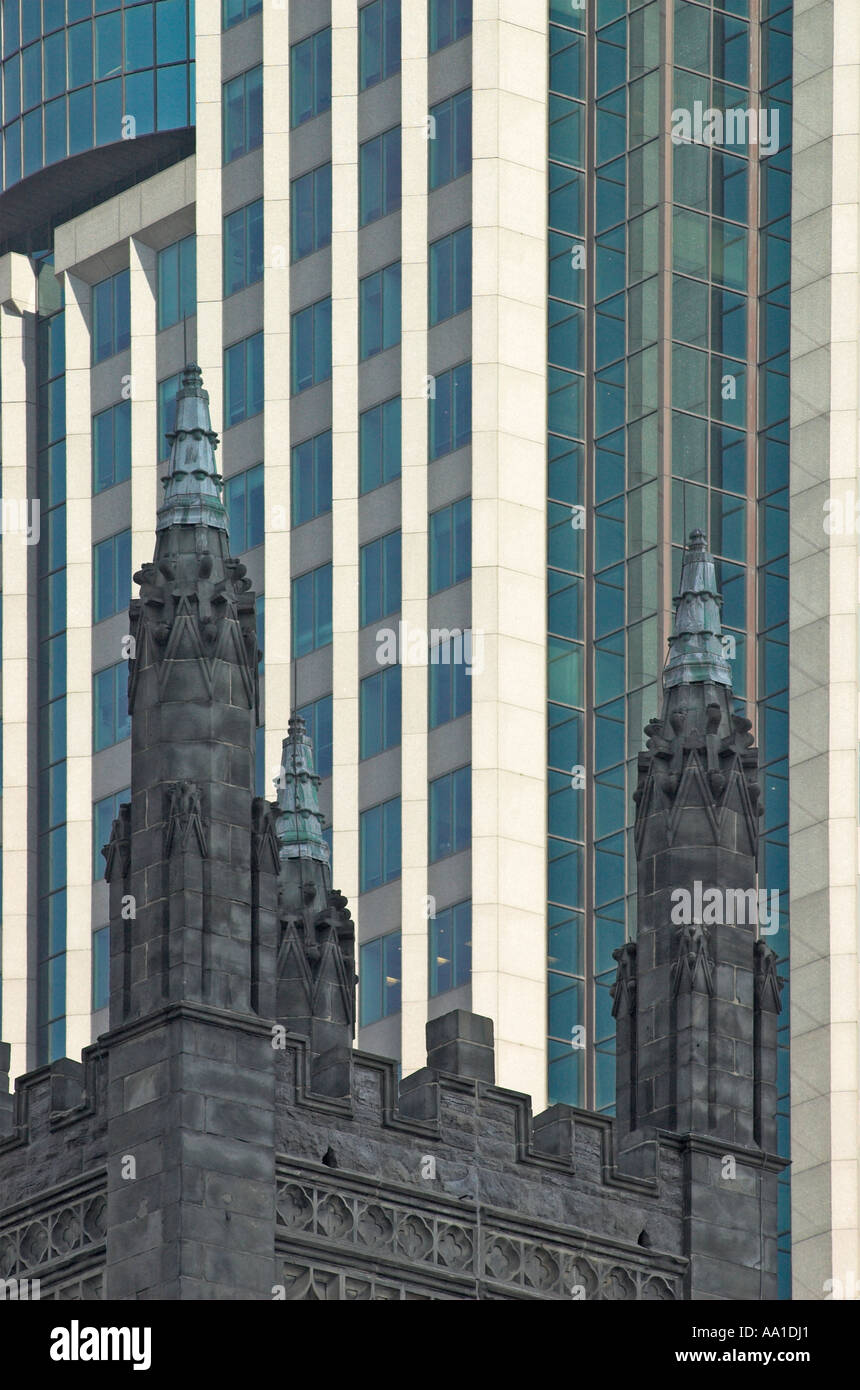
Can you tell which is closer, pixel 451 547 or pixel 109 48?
pixel 451 547

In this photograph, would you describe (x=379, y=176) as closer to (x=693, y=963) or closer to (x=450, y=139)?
(x=450, y=139)

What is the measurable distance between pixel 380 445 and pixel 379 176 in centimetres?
665

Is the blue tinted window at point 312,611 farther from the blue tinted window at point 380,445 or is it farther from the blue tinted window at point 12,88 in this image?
the blue tinted window at point 12,88

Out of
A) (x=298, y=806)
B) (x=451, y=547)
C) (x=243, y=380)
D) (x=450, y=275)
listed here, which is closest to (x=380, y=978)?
(x=451, y=547)

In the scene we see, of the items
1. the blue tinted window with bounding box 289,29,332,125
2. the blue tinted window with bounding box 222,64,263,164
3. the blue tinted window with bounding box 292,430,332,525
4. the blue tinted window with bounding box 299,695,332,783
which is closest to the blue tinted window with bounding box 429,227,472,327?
the blue tinted window with bounding box 292,430,332,525

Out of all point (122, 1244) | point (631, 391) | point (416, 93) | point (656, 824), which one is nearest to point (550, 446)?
point (631, 391)

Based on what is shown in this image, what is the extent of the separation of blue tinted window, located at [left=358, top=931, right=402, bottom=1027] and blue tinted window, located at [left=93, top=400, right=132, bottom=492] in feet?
64.6

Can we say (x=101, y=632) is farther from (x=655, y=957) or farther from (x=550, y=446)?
(x=655, y=957)

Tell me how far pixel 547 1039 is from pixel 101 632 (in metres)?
21.5

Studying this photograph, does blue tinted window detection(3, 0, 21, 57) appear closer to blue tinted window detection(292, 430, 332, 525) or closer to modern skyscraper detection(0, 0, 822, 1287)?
modern skyscraper detection(0, 0, 822, 1287)

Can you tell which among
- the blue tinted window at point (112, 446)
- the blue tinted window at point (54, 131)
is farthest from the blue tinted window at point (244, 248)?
the blue tinted window at point (54, 131)

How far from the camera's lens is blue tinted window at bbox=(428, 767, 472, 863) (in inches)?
4033

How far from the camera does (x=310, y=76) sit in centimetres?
11188

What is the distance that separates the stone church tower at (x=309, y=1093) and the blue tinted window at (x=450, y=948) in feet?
129
